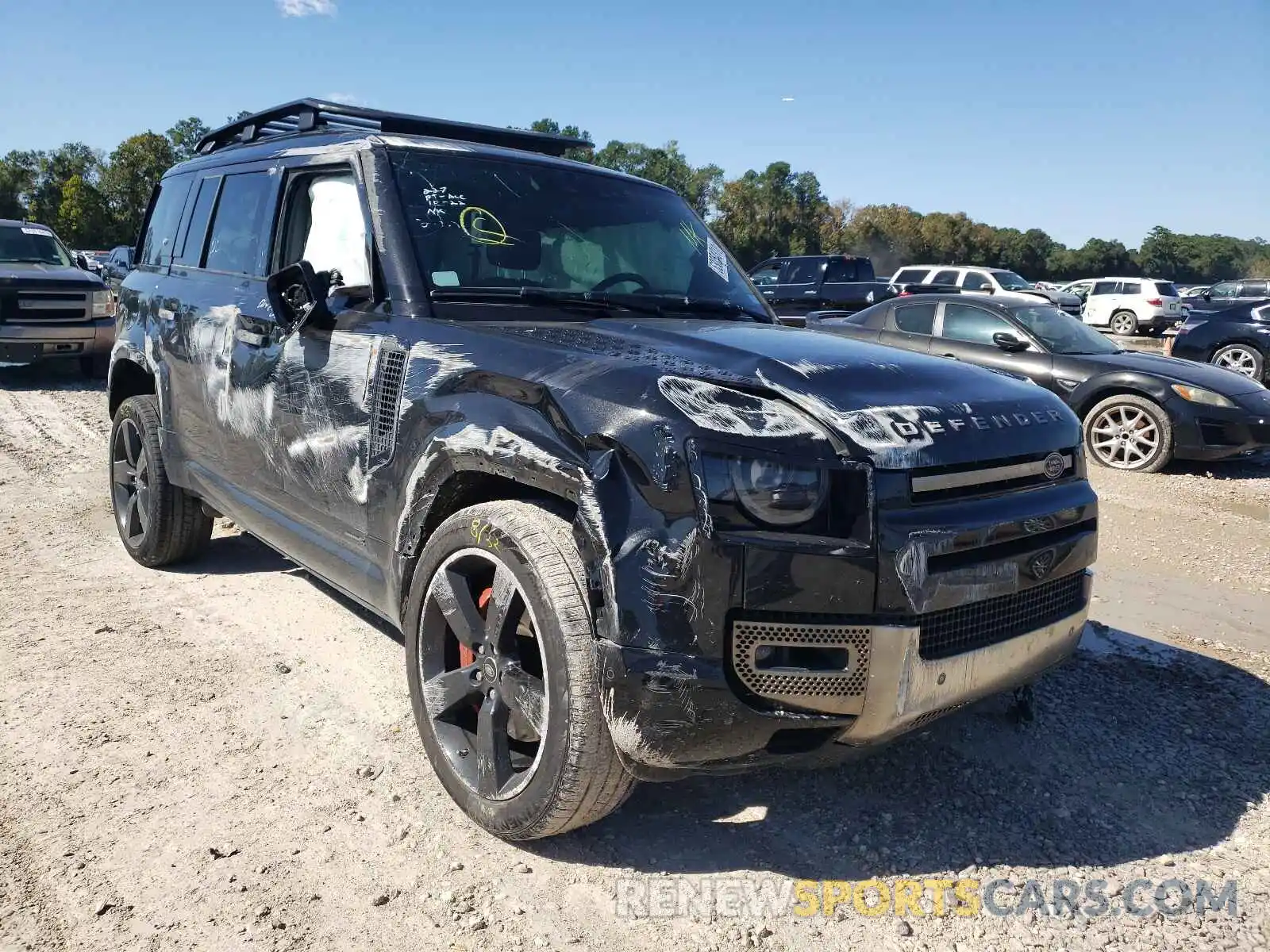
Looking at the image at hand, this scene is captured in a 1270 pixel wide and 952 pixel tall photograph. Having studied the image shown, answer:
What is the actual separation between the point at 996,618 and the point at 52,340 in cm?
1190

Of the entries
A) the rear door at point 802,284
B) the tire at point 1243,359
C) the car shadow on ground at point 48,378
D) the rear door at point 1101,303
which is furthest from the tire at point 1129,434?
the rear door at point 1101,303

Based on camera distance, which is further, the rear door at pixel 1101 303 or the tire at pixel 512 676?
the rear door at pixel 1101 303

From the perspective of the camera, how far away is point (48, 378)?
1216 centimetres

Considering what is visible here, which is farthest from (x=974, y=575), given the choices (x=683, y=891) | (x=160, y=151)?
(x=160, y=151)

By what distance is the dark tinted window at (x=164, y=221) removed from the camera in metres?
4.75

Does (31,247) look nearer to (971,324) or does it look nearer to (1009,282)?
(971,324)

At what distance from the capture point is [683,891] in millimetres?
2443

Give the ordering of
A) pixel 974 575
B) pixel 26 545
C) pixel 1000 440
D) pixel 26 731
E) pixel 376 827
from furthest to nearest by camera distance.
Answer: pixel 26 545 → pixel 26 731 → pixel 376 827 → pixel 1000 440 → pixel 974 575

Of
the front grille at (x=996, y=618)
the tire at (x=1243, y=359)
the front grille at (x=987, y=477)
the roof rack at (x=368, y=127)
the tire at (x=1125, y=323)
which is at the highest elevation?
the roof rack at (x=368, y=127)

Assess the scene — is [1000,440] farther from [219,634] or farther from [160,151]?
[160,151]

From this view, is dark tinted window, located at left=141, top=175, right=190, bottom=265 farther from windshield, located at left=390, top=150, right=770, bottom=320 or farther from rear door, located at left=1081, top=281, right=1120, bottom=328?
rear door, located at left=1081, top=281, right=1120, bottom=328

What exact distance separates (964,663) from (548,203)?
2.22m

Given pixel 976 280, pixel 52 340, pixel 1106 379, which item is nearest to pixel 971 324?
pixel 1106 379

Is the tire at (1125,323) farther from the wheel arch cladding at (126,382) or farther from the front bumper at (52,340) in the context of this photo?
the wheel arch cladding at (126,382)
